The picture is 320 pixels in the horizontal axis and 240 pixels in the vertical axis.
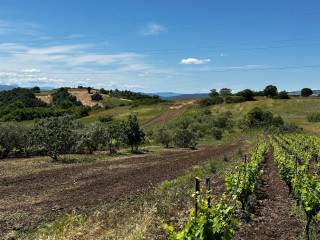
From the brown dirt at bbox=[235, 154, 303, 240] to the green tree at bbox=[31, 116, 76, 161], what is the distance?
21387mm

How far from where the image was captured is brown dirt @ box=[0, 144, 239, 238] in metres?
16.9

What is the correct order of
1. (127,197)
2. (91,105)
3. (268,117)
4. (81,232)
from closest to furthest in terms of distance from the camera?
(81,232), (127,197), (268,117), (91,105)

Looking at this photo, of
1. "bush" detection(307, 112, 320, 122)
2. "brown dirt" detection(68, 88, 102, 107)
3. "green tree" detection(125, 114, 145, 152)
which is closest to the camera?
"green tree" detection(125, 114, 145, 152)

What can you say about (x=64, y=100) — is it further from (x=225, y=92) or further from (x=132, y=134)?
(x=132, y=134)

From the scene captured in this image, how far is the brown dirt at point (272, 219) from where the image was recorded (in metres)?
13.2

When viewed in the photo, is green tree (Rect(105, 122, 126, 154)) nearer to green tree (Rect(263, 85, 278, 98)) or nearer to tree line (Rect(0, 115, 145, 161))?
tree line (Rect(0, 115, 145, 161))

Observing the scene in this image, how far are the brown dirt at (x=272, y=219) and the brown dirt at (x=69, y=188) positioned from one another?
6.14 metres

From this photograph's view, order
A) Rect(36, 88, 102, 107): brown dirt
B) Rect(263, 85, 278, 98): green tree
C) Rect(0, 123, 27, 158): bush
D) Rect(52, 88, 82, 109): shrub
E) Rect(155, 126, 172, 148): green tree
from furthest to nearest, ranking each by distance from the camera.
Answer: Rect(36, 88, 102, 107): brown dirt → Rect(52, 88, 82, 109): shrub → Rect(263, 85, 278, 98): green tree → Rect(155, 126, 172, 148): green tree → Rect(0, 123, 27, 158): bush

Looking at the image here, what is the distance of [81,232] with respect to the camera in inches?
521

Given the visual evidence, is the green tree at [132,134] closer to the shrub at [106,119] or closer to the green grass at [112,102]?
the shrub at [106,119]

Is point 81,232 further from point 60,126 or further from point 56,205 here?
point 60,126

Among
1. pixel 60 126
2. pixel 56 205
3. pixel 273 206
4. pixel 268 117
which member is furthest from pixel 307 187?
pixel 268 117

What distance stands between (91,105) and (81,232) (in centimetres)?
14023

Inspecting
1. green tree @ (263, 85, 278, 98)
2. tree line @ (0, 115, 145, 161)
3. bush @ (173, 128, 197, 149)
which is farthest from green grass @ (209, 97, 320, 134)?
tree line @ (0, 115, 145, 161)
